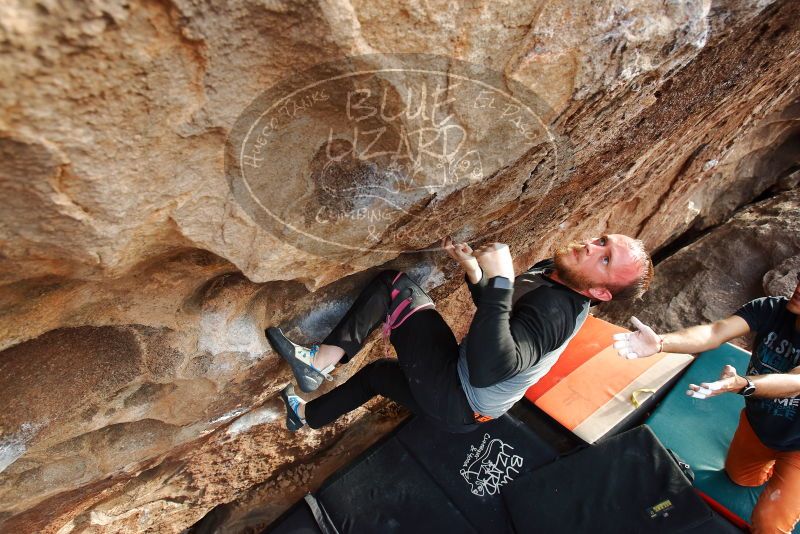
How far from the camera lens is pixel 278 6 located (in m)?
0.89

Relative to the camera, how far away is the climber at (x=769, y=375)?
1.75 m

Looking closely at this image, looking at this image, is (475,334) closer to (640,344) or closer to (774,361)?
(640,344)

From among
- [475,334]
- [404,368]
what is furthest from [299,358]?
[475,334]

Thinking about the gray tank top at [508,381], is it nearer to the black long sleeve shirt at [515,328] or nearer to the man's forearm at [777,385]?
the black long sleeve shirt at [515,328]

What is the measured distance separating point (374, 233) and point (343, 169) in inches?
11.7

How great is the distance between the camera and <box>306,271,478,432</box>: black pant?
71.0 inches

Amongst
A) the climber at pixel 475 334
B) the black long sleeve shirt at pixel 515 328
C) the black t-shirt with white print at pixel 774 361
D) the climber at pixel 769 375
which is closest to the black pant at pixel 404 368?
the climber at pixel 475 334

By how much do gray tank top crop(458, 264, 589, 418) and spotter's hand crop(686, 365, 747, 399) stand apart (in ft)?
1.41

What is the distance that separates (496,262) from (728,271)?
10.9 feet

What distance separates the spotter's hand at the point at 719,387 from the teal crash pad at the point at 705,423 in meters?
1.26

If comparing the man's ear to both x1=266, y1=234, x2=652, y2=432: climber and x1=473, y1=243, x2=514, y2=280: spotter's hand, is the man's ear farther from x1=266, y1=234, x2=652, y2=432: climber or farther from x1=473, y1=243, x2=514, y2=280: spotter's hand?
x1=473, y1=243, x2=514, y2=280: spotter's hand

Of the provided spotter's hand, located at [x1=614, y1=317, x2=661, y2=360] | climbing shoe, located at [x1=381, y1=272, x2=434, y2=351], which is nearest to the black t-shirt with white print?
spotter's hand, located at [x1=614, y1=317, x2=661, y2=360]

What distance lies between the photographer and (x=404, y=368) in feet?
6.18

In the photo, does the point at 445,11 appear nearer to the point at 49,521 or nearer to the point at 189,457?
the point at 189,457
